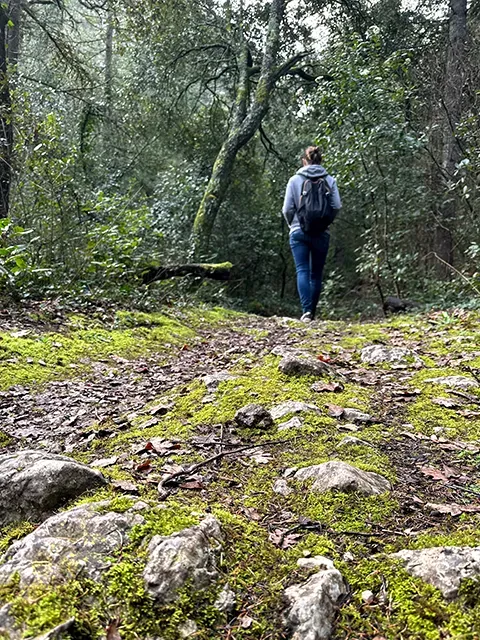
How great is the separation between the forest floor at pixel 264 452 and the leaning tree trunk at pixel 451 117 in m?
4.12

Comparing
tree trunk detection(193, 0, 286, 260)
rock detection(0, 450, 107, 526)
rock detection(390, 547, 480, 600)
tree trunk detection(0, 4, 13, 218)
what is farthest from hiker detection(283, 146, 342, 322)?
rock detection(390, 547, 480, 600)

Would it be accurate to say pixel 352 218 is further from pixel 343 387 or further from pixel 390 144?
pixel 343 387

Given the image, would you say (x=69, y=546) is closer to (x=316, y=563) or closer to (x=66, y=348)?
(x=316, y=563)

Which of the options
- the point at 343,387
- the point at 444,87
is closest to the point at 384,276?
the point at 444,87

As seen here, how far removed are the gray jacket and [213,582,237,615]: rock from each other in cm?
588

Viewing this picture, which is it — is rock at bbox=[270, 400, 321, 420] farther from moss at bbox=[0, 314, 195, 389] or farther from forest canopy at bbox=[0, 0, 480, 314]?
forest canopy at bbox=[0, 0, 480, 314]

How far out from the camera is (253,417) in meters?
2.46

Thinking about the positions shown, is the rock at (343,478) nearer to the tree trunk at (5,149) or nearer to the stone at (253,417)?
the stone at (253,417)

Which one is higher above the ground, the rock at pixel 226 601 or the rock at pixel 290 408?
the rock at pixel 290 408

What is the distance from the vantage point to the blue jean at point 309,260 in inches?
267

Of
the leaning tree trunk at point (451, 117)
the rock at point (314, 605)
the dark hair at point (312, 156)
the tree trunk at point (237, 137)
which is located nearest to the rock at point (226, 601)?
the rock at point (314, 605)

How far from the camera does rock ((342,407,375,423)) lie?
255 centimetres

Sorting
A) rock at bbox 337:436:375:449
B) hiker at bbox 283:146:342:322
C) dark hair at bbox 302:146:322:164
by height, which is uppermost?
dark hair at bbox 302:146:322:164

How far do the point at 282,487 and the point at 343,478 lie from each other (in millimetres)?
242
